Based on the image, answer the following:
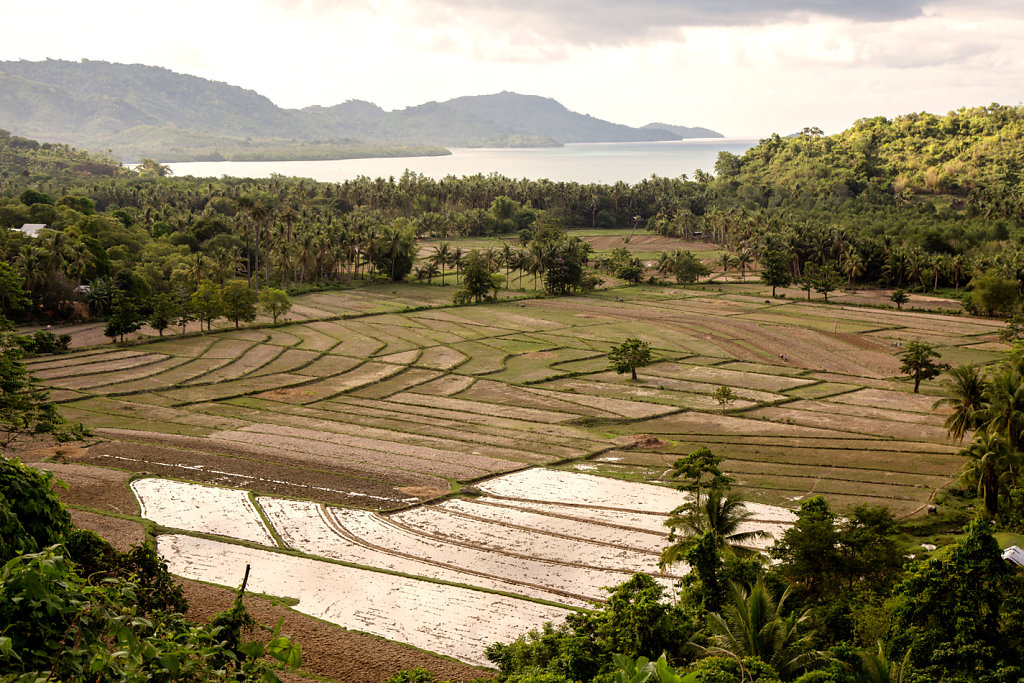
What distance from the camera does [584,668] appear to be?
2067cm

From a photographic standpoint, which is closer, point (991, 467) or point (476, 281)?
point (991, 467)

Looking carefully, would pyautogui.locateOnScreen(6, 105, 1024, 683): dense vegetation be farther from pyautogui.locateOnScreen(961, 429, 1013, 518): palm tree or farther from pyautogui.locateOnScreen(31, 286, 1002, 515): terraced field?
pyautogui.locateOnScreen(31, 286, 1002, 515): terraced field

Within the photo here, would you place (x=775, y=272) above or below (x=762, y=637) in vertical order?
above

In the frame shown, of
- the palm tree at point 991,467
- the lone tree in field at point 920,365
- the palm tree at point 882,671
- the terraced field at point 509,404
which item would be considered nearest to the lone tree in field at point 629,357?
the terraced field at point 509,404

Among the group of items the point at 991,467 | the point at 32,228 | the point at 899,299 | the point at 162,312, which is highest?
the point at 32,228

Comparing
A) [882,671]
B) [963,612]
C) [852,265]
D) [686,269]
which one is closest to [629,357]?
[963,612]

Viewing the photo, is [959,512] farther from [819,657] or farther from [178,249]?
[178,249]

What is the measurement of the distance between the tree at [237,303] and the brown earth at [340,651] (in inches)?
2249

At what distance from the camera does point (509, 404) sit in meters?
59.9

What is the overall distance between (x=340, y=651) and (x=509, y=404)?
34.7m

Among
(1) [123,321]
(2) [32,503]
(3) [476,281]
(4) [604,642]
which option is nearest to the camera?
(2) [32,503]

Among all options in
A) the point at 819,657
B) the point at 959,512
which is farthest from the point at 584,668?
the point at 959,512

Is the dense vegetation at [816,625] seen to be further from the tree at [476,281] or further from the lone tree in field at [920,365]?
the tree at [476,281]

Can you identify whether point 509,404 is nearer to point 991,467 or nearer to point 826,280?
point 991,467
